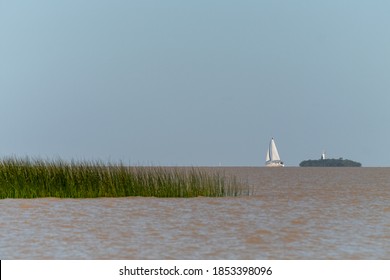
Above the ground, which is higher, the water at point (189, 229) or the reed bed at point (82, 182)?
the reed bed at point (82, 182)

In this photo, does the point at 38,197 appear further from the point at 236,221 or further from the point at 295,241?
the point at 295,241

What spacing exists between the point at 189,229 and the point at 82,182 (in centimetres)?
965

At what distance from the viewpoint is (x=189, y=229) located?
21219mm

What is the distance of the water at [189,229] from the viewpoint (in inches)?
674

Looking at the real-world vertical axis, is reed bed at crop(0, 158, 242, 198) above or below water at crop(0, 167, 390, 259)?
above

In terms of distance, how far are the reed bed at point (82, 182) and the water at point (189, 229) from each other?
585mm

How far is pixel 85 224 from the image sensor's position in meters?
22.2

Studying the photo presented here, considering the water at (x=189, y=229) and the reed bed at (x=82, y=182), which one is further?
the reed bed at (x=82, y=182)

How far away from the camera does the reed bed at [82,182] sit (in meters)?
29.0

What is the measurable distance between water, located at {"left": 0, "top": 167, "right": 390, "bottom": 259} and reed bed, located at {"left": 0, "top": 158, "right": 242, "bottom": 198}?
0.59 m

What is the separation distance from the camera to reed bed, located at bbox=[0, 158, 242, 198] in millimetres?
29016

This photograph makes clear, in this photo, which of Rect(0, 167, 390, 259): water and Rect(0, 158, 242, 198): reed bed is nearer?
Rect(0, 167, 390, 259): water
